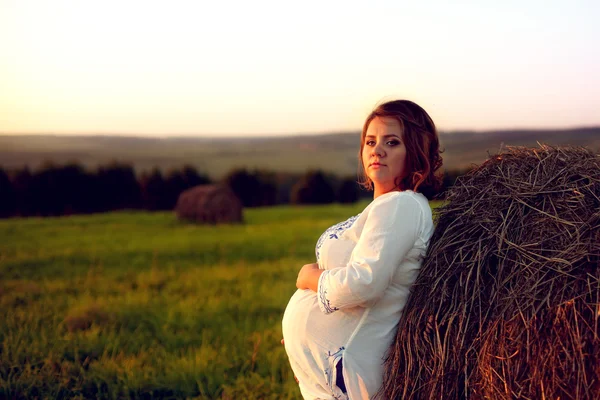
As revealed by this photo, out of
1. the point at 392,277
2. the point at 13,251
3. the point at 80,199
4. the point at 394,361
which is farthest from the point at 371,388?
the point at 80,199

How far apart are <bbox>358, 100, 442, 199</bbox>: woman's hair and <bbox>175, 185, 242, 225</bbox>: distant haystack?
15295 millimetres

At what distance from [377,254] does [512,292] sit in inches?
22.9

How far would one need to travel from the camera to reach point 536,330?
2348 mm

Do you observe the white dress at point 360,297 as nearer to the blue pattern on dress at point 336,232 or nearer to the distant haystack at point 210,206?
the blue pattern on dress at point 336,232

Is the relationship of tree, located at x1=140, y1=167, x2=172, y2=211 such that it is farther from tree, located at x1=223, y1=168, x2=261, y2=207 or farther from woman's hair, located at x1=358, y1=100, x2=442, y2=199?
woman's hair, located at x1=358, y1=100, x2=442, y2=199

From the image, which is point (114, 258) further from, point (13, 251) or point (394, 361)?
point (394, 361)

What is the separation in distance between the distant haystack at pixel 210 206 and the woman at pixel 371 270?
15139 mm

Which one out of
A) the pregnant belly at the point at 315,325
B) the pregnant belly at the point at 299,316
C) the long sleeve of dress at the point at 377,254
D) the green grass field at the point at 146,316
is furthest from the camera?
the green grass field at the point at 146,316

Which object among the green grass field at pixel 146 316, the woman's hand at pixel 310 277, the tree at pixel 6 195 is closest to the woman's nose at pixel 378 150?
the woman's hand at pixel 310 277

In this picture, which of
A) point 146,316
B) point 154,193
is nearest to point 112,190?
point 154,193

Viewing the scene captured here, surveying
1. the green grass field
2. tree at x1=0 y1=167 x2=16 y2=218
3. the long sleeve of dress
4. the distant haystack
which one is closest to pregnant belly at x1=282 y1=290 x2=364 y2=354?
the long sleeve of dress

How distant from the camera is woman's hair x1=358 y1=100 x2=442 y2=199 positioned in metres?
2.91

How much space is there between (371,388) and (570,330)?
0.96 metres

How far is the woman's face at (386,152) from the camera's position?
115 inches
